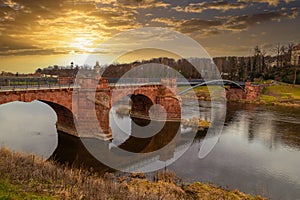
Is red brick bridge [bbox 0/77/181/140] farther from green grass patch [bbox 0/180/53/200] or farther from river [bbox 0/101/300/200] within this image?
green grass patch [bbox 0/180/53/200]

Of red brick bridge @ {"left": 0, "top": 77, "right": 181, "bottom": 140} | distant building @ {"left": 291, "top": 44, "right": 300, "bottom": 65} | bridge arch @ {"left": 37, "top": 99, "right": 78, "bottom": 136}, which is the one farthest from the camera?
distant building @ {"left": 291, "top": 44, "right": 300, "bottom": 65}

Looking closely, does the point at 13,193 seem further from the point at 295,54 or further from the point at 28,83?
the point at 295,54

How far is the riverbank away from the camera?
10.3 m

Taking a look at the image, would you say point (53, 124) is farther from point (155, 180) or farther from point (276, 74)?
point (276, 74)

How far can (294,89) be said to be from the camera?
67.8 metres

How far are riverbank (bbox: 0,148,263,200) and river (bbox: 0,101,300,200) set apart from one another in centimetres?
211

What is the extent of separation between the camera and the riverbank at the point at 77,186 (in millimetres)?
10266

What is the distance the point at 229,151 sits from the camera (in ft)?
82.8

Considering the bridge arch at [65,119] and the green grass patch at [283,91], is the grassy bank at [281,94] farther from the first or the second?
the bridge arch at [65,119]

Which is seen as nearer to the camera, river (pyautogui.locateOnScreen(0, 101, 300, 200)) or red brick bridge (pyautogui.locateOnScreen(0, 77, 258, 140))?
river (pyautogui.locateOnScreen(0, 101, 300, 200))

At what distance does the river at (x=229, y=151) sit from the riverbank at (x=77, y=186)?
82.9 inches

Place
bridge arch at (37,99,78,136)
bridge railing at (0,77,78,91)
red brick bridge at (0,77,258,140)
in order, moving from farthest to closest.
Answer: bridge arch at (37,99,78,136), red brick bridge at (0,77,258,140), bridge railing at (0,77,78,91)

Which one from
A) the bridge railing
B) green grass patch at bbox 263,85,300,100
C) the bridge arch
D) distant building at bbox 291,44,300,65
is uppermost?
distant building at bbox 291,44,300,65

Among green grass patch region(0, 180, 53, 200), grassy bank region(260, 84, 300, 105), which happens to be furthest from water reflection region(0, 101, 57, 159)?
grassy bank region(260, 84, 300, 105)
